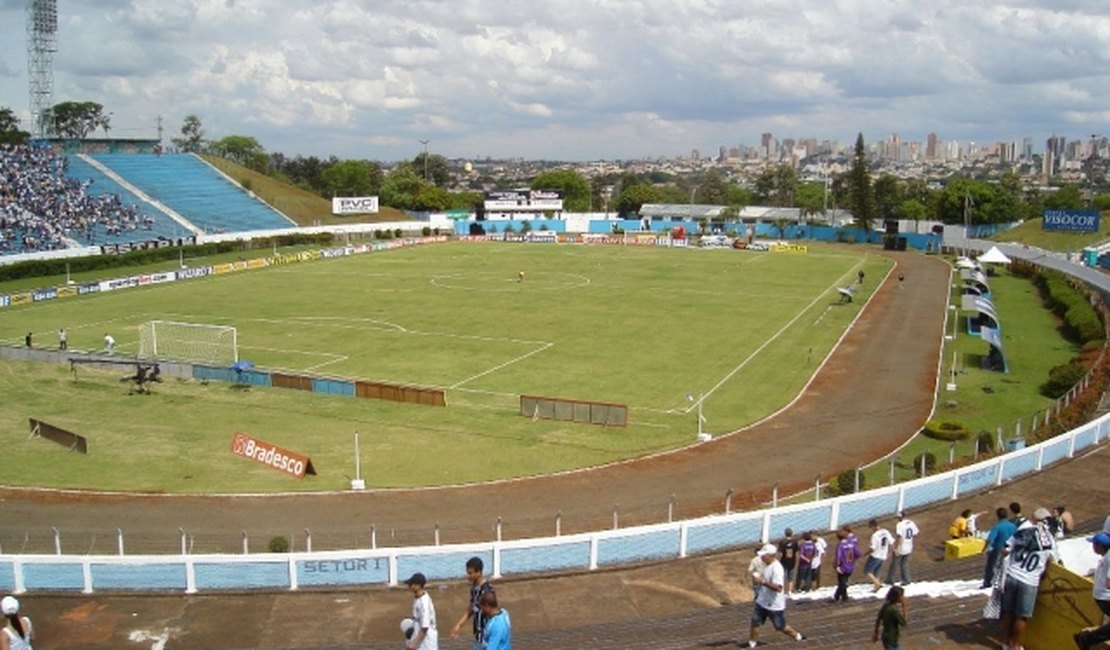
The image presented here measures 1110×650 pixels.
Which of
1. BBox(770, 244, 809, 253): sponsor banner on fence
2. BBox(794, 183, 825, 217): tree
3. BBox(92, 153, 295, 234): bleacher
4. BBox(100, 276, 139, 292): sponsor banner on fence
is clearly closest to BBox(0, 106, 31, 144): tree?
BBox(92, 153, 295, 234): bleacher

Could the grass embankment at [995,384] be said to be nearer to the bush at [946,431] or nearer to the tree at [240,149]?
the bush at [946,431]

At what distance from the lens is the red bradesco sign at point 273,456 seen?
94.5ft

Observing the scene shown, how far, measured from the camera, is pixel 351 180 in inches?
6939

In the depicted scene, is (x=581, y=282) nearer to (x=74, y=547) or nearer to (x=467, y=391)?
(x=467, y=391)

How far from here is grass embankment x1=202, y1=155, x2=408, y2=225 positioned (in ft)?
379

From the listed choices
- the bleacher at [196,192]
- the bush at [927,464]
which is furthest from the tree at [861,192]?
the bush at [927,464]

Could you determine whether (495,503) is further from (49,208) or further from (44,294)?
(49,208)

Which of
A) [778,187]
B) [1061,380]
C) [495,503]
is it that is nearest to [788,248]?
[1061,380]

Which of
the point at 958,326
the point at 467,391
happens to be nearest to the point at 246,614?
the point at 467,391

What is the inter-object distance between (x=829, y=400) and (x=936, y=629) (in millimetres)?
24618

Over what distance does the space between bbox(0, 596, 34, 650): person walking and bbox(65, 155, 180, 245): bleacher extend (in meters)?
79.4

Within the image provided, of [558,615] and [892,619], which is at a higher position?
[892,619]

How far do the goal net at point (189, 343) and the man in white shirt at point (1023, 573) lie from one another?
3760cm

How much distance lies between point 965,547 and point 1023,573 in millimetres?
6816
